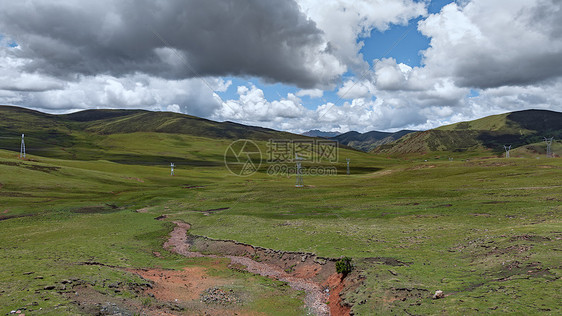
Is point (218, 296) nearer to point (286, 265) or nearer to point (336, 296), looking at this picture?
point (336, 296)

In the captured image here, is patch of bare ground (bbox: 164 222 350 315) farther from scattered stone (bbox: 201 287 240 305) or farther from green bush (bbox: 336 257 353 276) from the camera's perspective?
scattered stone (bbox: 201 287 240 305)

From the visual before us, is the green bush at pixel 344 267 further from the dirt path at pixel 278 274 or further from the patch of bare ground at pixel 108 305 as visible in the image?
the patch of bare ground at pixel 108 305

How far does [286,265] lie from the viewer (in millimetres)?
33500

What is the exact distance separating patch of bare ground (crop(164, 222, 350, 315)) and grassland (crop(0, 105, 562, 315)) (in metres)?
1.37

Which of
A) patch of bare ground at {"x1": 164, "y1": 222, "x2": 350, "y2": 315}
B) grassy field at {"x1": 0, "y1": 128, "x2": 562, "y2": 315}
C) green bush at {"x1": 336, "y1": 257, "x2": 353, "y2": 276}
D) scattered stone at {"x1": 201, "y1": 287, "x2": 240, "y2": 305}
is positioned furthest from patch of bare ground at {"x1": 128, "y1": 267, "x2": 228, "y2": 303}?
green bush at {"x1": 336, "y1": 257, "x2": 353, "y2": 276}

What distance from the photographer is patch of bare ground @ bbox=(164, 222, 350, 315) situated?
80.7ft

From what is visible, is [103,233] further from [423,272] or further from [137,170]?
[137,170]

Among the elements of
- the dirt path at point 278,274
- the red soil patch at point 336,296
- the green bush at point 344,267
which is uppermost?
the green bush at point 344,267

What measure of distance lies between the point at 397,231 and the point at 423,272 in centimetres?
1664

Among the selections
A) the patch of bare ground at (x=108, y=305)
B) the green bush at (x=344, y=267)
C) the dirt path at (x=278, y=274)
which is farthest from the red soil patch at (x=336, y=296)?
the patch of bare ground at (x=108, y=305)

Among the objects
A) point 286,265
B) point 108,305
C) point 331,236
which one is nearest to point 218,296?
point 108,305

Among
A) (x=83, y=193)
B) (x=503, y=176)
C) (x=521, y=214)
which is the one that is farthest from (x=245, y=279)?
(x=503, y=176)

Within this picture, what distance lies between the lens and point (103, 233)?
158 ft

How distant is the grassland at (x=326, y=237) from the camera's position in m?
19.2
